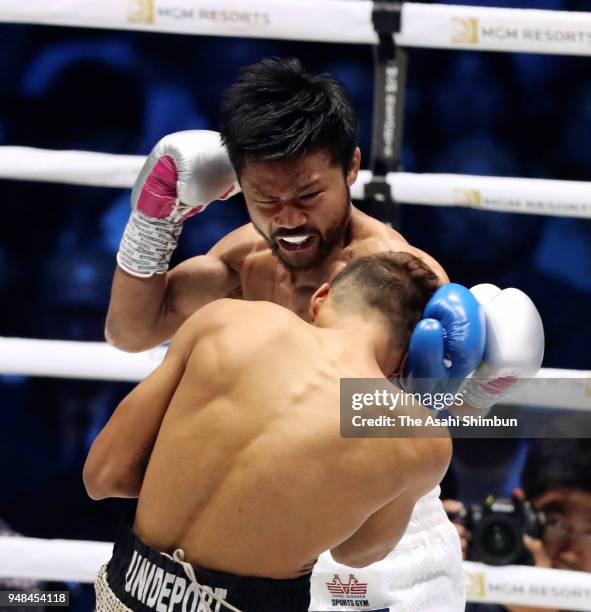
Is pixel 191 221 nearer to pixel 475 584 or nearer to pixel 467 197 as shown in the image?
pixel 467 197

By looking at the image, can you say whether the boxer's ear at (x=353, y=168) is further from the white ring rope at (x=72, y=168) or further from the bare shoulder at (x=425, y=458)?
the bare shoulder at (x=425, y=458)

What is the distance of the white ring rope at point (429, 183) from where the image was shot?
231 centimetres

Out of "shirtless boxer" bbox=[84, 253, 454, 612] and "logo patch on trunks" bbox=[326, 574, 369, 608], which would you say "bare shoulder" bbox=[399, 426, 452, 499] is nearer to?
"shirtless boxer" bbox=[84, 253, 454, 612]

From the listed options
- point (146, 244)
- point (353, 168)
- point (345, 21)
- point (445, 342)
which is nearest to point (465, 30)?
point (345, 21)

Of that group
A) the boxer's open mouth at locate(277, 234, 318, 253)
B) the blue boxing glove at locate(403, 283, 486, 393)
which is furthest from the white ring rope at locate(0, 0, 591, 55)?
the blue boxing glove at locate(403, 283, 486, 393)

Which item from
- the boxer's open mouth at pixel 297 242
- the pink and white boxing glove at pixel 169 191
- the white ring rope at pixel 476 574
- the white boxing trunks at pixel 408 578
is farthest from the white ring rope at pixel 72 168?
the white boxing trunks at pixel 408 578

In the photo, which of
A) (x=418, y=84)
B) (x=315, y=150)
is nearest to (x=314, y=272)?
(x=315, y=150)

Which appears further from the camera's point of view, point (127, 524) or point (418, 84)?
point (418, 84)

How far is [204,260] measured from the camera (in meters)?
2.27

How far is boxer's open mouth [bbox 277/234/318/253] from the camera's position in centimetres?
198

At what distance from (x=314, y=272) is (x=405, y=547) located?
0.54 meters

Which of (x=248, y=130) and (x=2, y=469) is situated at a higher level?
(x=248, y=130)

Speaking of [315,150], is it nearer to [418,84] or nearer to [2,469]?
[418,84]

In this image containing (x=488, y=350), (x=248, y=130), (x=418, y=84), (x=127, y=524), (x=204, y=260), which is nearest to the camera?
(x=127, y=524)
